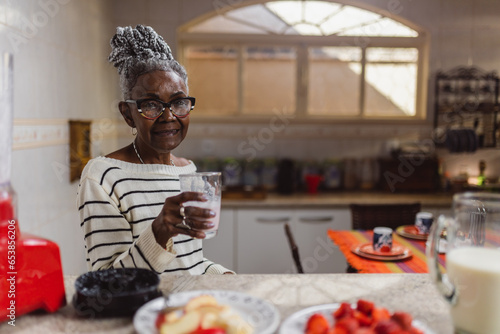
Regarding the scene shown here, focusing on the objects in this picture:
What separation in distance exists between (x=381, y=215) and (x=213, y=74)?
1.92 meters

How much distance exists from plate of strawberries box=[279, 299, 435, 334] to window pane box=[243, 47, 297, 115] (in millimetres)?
3170

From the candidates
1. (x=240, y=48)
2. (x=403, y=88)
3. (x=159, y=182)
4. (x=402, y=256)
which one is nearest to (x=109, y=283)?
(x=159, y=182)

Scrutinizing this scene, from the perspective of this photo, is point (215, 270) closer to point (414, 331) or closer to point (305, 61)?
point (414, 331)

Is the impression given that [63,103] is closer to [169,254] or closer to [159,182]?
[159,182]

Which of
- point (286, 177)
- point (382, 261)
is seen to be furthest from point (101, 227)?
point (286, 177)

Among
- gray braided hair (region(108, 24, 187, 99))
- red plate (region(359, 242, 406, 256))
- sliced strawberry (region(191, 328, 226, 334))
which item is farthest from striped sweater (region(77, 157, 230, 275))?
red plate (region(359, 242, 406, 256))

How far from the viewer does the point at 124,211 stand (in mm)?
1250

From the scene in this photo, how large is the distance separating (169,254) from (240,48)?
3.04 metres

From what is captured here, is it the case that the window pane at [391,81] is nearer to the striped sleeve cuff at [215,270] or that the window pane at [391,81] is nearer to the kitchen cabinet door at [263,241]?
the kitchen cabinet door at [263,241]

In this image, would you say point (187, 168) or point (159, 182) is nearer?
point (159, 182)

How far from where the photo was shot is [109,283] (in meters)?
0.87

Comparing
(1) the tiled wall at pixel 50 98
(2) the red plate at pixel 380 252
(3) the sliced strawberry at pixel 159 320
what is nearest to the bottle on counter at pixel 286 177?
(1) the tiled wall at pixel 50 98

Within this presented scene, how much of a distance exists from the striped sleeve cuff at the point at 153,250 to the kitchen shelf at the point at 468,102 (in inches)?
126

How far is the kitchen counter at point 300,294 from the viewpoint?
0.78 metres
